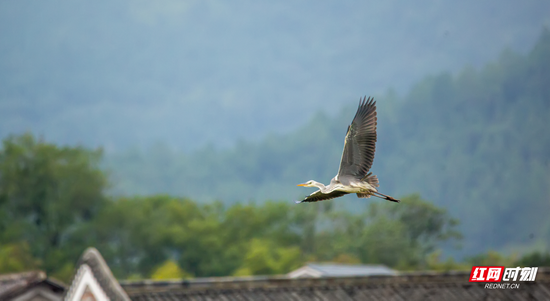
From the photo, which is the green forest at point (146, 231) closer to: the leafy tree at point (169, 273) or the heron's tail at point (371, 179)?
the leafy tree at point (169, 273)

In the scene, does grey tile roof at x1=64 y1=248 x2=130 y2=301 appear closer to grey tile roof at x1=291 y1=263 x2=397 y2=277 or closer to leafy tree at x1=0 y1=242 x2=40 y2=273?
grey tile roof at x1=291 y1=263 x2=397 y2=277

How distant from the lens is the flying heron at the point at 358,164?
45.7ft

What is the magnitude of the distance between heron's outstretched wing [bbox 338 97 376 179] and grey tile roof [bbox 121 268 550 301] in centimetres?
444

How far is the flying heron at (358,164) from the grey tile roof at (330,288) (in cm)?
431

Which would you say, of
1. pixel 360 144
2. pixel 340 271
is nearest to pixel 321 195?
pixel 360 144

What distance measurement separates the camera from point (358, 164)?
46.6ft

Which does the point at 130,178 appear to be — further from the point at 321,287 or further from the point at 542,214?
the point at 321,287

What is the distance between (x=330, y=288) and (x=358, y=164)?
4732 mm

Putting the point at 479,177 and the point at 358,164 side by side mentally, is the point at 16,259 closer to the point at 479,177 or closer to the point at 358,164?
the point at 358,164

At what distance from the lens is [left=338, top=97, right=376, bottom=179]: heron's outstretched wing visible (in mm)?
14188

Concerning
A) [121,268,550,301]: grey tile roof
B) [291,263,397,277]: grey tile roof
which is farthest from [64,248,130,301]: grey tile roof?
[291,263,397,277]: grey tile roof

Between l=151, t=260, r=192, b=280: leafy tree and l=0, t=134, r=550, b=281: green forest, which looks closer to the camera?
l=151, t=260, r=192, b=280: leafy tree

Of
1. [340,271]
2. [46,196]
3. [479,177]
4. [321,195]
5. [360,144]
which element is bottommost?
[321,195]

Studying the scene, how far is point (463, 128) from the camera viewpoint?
199 metres
